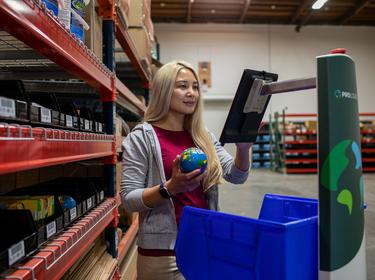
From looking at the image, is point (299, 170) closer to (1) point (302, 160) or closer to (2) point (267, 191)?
(1) point (302, 160)

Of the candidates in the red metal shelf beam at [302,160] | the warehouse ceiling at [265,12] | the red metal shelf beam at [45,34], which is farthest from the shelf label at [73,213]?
the warehouse ceiling at [265,12]

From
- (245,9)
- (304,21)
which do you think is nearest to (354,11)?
(304,21)

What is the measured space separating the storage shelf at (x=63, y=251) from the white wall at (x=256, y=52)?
400 inches

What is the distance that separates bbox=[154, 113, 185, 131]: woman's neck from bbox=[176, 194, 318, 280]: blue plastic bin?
0.59 meters

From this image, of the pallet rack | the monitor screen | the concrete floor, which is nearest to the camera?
the monitor screen

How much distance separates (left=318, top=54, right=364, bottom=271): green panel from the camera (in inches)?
30.5

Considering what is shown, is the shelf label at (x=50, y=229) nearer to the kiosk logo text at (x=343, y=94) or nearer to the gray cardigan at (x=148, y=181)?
the gray cardigan at (x=148, y=181)

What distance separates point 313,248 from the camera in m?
0.83

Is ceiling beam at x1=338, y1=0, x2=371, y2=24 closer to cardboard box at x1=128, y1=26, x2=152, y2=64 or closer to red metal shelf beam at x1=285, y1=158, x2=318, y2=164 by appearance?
red metal shelf beam at x1=285, y1=158, x2=318, y2=164

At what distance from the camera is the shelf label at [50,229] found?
1.18 meters

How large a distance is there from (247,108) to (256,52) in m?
11.3

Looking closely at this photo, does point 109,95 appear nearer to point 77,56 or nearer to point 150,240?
point 77,56

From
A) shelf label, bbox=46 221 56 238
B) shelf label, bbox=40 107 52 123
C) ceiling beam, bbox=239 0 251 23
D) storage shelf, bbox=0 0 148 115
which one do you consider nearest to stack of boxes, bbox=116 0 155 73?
storage shelf, bbox=0 0 148 115

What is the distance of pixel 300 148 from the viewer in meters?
9.96
